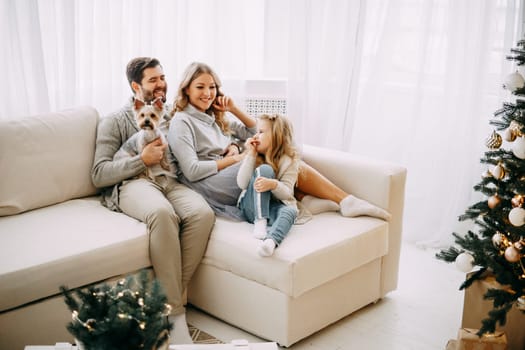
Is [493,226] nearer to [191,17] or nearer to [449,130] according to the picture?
[449,130]

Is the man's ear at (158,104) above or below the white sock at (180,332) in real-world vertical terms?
above

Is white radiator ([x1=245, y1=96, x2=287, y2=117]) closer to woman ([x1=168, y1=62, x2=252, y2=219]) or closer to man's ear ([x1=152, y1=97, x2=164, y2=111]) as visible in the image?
woman ([x1=168, y1=62, x2=252, y2=219])

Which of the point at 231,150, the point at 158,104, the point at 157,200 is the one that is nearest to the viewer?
the point at 157,200

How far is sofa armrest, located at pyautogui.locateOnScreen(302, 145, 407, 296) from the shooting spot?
2982 mm

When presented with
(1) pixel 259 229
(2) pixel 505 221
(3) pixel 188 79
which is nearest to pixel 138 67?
(3) pixel 188 79

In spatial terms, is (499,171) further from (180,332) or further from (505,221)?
(180,332)

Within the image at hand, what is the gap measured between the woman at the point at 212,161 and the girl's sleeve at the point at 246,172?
0.32ft

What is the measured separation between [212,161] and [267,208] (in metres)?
0.38

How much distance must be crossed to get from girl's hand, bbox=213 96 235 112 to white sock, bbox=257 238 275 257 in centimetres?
90

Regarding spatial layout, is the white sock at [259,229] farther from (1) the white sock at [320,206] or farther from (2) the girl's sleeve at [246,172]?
(1) the white sock at [320,206]

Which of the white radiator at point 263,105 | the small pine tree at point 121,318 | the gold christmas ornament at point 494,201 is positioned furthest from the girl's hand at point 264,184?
the white radiator at point 263,105

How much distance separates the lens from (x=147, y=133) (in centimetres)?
295

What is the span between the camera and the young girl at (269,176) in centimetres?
283

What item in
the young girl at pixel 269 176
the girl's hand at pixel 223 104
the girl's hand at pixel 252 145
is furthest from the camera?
the girl's hand at pixel 223 104
